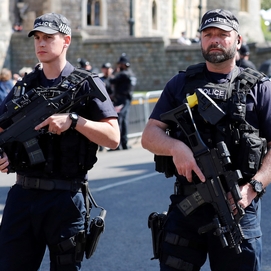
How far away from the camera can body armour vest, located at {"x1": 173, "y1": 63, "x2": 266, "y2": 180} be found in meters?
4.17

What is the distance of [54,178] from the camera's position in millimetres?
4586

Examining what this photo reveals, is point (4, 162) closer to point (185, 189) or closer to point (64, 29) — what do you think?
point (64, 29)

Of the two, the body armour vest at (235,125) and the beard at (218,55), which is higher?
the beard at (218,55)

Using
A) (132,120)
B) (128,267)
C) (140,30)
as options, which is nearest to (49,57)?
(128,267)

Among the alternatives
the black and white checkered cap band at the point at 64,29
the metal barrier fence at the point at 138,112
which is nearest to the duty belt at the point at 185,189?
the black and white checkered cap band at the point at 64,29

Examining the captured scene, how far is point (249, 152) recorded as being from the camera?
163 inches

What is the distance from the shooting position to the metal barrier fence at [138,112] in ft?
58.0

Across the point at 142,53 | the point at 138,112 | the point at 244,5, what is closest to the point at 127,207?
the point at 138,112

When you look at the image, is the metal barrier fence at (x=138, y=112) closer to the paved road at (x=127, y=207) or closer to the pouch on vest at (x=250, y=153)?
the paved road at (x=127, y=207)

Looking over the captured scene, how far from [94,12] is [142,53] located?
13.4m

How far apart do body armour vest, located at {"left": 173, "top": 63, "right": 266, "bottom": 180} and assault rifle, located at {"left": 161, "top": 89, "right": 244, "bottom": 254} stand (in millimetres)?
77

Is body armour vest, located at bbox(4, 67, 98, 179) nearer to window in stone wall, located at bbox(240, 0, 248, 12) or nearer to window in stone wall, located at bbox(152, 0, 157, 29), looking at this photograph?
window in stone wall, located at bbox(152, 0, 157, 29)

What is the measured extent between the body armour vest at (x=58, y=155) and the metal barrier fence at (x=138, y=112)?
12.9 m

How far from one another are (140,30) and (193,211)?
151 feet
